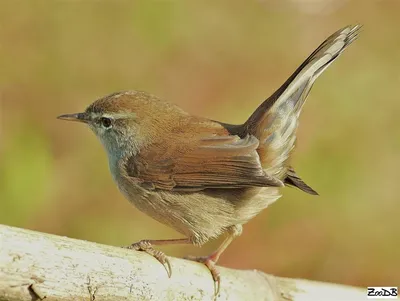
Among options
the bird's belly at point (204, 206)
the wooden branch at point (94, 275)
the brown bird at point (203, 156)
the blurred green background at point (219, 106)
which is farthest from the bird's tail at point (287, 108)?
the blurred green background at point (219, 106)

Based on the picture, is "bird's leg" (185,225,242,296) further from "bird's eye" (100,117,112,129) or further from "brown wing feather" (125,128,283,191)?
"bird's eye" (100,117,112,129)

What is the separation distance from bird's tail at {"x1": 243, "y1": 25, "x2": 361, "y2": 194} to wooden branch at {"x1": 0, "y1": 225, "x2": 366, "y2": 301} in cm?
78

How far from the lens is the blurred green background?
6.10 m

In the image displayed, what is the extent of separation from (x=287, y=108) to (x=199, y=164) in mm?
647

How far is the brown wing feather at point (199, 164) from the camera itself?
4.25 m

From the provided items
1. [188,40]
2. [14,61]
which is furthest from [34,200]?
[188,40]

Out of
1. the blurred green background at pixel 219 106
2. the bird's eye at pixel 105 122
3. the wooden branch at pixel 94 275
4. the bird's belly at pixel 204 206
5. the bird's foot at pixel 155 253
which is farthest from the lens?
the blurred green background at pixel 219 106

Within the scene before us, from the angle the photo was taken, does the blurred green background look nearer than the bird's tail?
No

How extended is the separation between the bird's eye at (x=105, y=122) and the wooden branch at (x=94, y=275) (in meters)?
1.10

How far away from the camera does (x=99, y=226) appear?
19.7 feet

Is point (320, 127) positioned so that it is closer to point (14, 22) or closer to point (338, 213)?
point (338, 213)

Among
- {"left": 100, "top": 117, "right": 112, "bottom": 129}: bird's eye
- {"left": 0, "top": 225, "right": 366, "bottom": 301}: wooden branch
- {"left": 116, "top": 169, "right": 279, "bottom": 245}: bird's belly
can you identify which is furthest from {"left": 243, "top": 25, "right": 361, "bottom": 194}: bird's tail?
{"left": 100, "top": 117, "right": 112, "bottom": 129}: bird's eye

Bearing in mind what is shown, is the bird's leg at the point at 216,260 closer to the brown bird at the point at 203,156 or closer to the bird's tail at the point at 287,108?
the brown bird at the point at 203,156

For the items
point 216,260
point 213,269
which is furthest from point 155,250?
point 216,260
